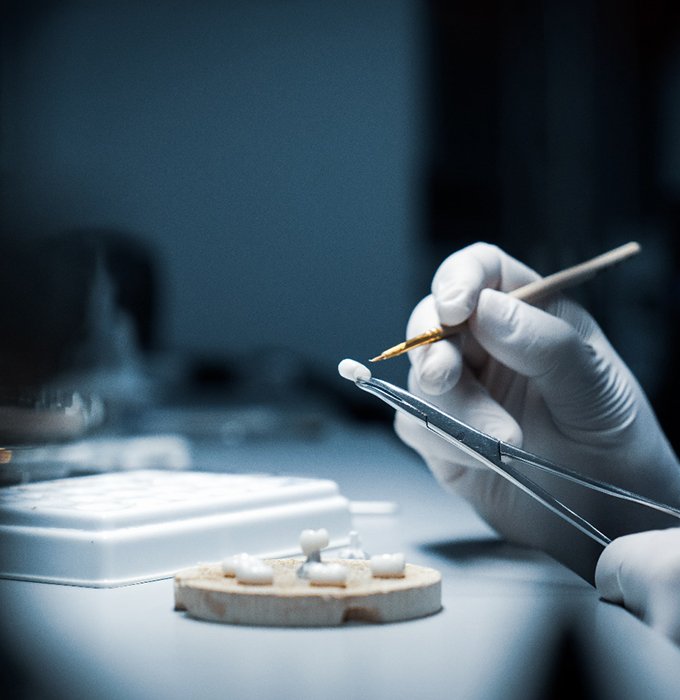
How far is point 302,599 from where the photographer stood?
55cm

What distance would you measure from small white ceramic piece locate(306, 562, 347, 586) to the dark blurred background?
7.37 feet

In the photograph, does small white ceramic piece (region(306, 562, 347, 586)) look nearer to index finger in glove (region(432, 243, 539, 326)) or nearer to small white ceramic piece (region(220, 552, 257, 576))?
small white ceramic piece (region(220, 552, 257, 576))

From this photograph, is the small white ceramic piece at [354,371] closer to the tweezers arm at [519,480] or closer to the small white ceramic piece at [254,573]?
the tweezers arm at [519,480]

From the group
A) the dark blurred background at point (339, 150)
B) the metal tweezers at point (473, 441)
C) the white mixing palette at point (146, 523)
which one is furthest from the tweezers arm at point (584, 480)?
the dark blurred background at point (339, 150)

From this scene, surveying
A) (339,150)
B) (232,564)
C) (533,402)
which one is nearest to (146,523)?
(232,564)

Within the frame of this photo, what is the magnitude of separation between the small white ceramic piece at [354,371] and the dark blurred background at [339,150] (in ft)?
6.92

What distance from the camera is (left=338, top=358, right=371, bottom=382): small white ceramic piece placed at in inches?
27.1

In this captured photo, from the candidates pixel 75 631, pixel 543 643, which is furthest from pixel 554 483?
pixel 75 631

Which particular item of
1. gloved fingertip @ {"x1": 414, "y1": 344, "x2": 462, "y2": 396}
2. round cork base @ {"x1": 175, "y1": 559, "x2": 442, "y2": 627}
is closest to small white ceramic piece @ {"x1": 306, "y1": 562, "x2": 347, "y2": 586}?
round cork base @ {"x1": 175, "y1": 559, "x2": 442, "y2": 627}

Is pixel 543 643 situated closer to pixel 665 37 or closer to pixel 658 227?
pixel 658 227

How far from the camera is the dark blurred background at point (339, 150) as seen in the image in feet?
9.63

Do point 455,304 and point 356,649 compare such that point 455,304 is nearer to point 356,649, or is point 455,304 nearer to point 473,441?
point 473,441

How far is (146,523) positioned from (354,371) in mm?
165

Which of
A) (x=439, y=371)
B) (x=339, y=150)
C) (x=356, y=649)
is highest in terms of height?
(x=339, y=150)
